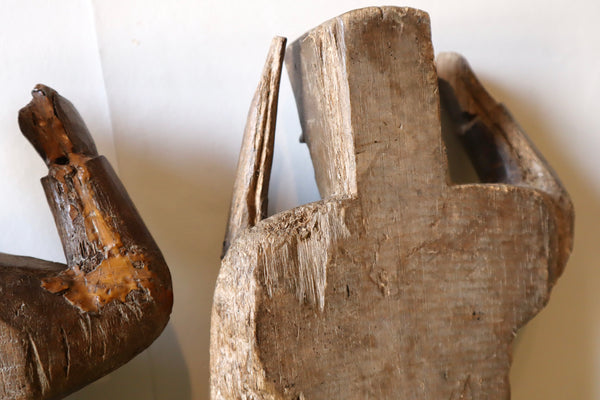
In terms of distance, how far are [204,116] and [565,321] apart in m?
0.82

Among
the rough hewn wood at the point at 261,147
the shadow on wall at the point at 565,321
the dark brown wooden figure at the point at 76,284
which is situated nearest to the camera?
the dark brown wooden figure at the point at 76,284

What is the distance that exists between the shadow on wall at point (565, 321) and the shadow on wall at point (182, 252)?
0.60 m

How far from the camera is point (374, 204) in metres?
0.73

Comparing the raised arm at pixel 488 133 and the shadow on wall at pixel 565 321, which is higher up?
the raised arm at pixel 488 133

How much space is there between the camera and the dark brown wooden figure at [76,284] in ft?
2.25

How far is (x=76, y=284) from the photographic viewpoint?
75 cm

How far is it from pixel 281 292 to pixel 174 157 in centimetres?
40

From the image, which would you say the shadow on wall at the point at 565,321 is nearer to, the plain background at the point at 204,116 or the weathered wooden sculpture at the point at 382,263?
the plain background at the point at 204,116

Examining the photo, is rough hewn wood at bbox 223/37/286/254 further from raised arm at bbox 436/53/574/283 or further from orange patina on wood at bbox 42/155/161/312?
raised arm at bbox 436/53/574/283

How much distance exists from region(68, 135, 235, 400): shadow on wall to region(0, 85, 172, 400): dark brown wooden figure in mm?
159

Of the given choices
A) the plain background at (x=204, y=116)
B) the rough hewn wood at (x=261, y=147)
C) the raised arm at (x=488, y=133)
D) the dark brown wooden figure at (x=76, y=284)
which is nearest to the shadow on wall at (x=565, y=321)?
the plain background at (x=204, y=116)

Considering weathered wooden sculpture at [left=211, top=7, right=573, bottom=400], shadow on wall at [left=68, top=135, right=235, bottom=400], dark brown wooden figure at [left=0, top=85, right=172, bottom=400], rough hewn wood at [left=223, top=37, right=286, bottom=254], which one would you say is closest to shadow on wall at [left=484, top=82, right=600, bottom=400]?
weathered wooden sculpture at [left=211, top=7, right=573, bottom=400]

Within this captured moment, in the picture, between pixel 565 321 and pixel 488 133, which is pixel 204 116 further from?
pixel 565 321

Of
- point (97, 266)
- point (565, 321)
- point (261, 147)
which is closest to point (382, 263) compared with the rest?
point (261, 147)
